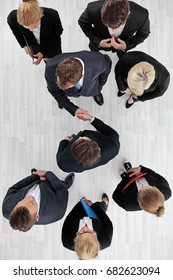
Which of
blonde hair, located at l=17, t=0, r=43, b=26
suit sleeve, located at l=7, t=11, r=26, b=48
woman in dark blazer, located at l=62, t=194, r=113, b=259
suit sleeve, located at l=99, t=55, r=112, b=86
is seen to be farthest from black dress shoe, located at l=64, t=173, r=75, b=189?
blonde hair, located at l=17, t=0, r=43, b=26

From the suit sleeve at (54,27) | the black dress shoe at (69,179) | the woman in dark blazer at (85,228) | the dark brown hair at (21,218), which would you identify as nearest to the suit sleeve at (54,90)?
the suit sleeve at (54,27)

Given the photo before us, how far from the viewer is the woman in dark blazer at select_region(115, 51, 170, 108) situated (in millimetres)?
2482

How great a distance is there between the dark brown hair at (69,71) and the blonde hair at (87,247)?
119cm

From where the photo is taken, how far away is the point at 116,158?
362 cm

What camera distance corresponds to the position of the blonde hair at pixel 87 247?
99.3 inches

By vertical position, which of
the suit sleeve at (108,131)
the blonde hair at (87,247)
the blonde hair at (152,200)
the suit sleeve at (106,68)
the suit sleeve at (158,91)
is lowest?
the blonde hair at (87,247)

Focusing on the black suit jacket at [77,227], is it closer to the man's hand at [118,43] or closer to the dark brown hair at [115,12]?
the man's hand at [118,43]

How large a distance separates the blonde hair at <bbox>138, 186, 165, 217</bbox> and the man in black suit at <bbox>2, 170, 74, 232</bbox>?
689mm

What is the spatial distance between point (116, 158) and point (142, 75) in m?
1.33

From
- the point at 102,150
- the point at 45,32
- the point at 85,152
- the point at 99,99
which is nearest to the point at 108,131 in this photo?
the point at 102,150

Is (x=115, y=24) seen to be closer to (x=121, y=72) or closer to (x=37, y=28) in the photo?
(x=121, y=72)
